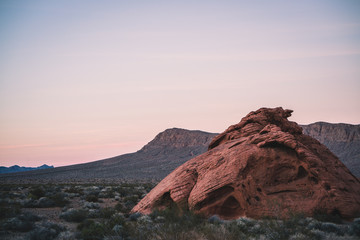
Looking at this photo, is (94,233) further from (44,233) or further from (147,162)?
(147,162)

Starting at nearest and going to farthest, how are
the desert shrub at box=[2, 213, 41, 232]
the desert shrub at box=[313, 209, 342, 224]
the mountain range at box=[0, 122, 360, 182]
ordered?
the desert shrub at box=[2, 213, 41, 232] → the desert shrub at box=[313, 209, 342, 224] → the mountain range at box=[0, 122, 360, 182]

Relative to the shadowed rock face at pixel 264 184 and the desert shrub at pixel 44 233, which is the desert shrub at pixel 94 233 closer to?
the desert shrub at pixel 44 233

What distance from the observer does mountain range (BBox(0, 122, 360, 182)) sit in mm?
62375

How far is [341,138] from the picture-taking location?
75.9 meters

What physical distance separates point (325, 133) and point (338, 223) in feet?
262

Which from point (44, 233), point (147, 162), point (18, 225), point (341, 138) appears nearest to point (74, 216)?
point (18, 225)

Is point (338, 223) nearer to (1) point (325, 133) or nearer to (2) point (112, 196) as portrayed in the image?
(2) point (112, 196)

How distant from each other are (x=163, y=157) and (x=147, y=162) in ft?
23.3

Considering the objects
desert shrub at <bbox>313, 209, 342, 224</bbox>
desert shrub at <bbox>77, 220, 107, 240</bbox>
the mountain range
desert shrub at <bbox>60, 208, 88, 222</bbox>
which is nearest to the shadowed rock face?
desert shrub at <bbox>313, 209, 342, 224</bbox>

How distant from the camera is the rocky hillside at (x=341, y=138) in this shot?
6377 centimetres

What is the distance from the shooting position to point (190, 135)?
99.8 m

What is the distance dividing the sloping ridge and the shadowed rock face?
48152 mm

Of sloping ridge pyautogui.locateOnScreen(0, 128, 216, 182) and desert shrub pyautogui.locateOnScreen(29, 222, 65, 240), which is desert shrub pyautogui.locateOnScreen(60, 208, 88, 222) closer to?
desert shrub pyautogui.locateOnScreen(29, 222, 65, 240)

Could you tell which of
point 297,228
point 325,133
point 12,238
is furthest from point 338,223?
point 325,133
